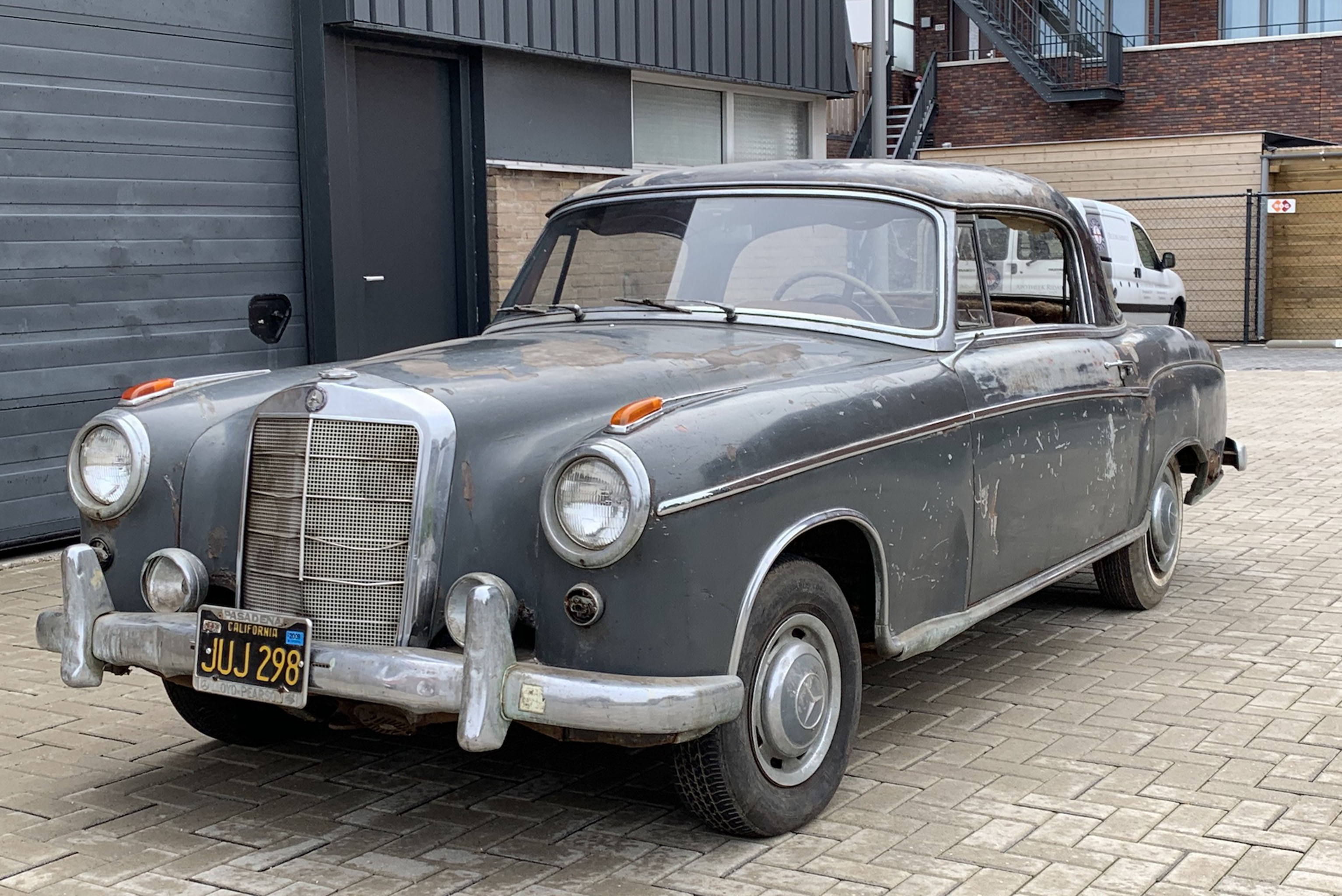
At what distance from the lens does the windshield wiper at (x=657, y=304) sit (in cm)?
516

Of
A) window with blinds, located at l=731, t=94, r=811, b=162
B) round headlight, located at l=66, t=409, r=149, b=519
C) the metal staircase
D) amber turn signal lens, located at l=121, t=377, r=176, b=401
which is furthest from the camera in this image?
the metal staircase

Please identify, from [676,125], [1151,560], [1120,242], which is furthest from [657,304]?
[1120,242]

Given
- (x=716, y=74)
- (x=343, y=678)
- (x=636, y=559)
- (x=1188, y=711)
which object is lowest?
(x=1188, y=711)

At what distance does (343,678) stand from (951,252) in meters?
2.55

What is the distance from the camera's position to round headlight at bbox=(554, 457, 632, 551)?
3.60 meters

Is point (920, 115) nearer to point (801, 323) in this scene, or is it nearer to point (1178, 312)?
point (1178, 312)

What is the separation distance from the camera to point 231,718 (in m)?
4.83

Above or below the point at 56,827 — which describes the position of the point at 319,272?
above

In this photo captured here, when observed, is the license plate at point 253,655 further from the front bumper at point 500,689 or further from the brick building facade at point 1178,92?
the brick building facade at point 1178,92

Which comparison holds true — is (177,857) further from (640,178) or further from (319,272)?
(319,272)

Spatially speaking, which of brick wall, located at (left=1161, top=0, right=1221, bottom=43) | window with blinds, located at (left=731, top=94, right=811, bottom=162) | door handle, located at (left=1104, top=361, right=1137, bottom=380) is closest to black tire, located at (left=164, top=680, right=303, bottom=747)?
door handle, located at (left=1104, top=361, right=1137, bottom=380)

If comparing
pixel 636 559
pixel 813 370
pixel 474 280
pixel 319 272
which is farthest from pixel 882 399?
pixel 474 280

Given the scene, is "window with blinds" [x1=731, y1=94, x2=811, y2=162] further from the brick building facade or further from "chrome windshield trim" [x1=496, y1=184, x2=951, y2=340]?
the brick building facade

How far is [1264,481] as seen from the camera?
10281 millimetres
